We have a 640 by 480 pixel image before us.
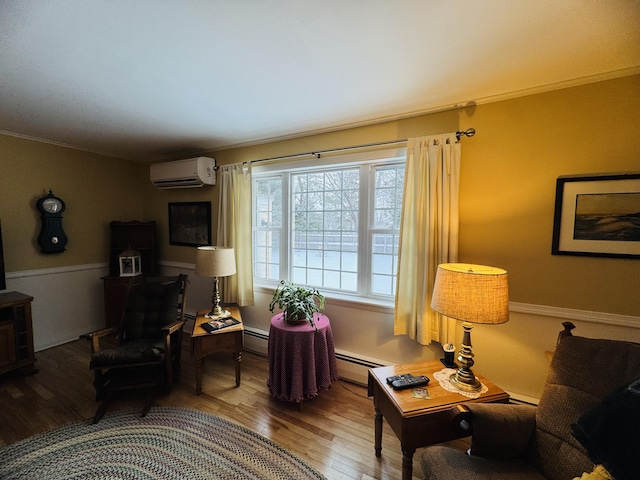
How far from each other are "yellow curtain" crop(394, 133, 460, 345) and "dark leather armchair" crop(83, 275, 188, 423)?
79.2 inches

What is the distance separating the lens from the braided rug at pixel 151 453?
1542 mm

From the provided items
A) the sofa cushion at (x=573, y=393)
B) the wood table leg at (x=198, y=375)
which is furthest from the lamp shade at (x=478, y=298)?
the wood table leg at (x=198, y=375)

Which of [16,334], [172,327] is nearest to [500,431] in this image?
[172,327]

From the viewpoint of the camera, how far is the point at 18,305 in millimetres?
2482

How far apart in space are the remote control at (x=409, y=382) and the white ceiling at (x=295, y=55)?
1865mm

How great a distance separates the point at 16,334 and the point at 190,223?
1918mm

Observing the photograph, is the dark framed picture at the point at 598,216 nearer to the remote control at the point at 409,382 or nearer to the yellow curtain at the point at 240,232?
the remote control at the point at 409,382

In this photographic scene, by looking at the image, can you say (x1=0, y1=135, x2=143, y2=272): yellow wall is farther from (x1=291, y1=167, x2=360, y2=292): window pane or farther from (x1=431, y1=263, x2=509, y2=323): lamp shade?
(x1=431, y1=263, x2=509, y2=323): lamp shade

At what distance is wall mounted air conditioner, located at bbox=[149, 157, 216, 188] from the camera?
10.2ft

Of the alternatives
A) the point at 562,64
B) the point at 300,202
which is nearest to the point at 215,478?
the point at 300,202

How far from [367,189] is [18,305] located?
3.53 meters

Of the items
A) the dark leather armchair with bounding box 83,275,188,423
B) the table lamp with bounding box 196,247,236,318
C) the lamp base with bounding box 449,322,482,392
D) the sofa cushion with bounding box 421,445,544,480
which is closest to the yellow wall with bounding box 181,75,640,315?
the lamp base with bounding box 449,322,482,392

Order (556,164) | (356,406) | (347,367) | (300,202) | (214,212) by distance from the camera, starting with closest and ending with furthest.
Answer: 1. (556,164)
2. (356,406)
3. (347,367)
4. (300,202)
5. (214,212)

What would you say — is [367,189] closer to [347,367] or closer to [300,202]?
[300,202]
